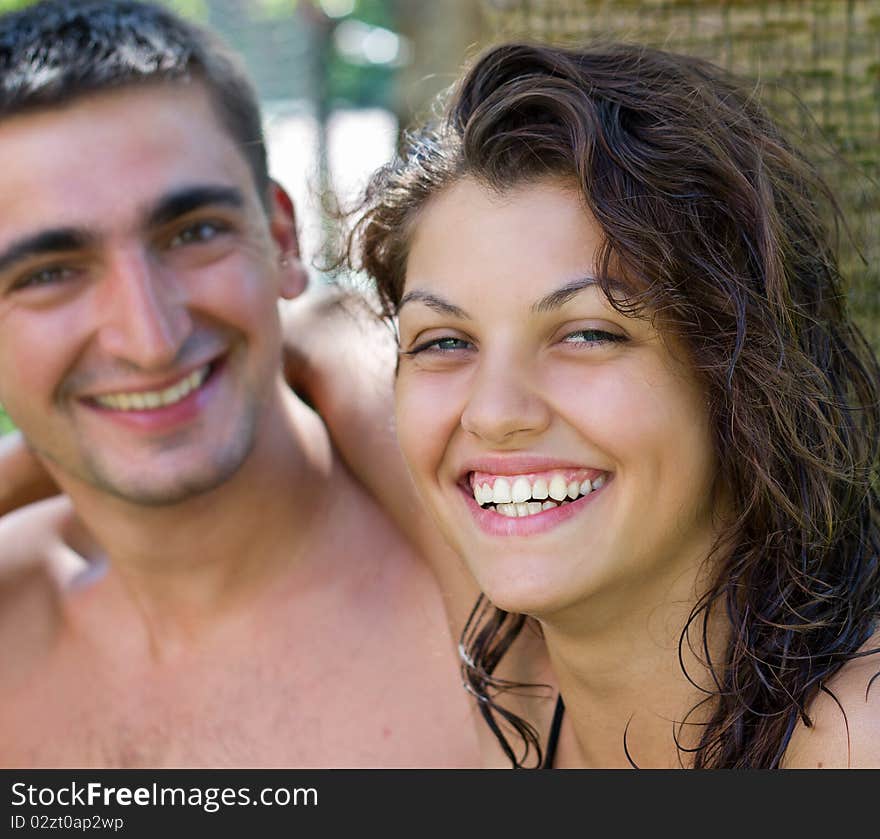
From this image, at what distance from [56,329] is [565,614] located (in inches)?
52.9

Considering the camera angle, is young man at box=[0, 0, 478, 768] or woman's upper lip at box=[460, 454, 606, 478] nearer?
woman's upper lip at box=[460, 454, 606, 478]

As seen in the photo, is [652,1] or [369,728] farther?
[652,1]

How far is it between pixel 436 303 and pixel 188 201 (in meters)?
0.93

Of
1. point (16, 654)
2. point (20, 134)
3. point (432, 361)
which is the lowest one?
point (16, 654)

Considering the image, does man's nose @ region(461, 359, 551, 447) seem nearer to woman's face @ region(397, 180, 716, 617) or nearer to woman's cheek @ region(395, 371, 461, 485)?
woman's face @ region(397, 180, 716, 617)

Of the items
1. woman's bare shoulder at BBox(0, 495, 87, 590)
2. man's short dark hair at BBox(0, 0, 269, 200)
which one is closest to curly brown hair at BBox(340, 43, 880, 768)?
man's short dark hair at BBox(0, 0, 269, 200)

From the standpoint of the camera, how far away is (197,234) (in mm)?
2766

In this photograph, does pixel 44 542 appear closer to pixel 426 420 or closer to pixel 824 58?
pixel 426 420

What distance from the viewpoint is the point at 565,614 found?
2064mm

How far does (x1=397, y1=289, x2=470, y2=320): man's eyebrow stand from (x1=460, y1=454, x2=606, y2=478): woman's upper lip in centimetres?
23

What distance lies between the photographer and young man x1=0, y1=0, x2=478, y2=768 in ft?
8.78

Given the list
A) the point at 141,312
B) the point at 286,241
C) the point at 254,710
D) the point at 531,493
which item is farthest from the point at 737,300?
the point at 254,710

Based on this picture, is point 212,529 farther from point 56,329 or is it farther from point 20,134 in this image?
point 20,134

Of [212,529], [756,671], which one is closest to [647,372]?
[756,671]
